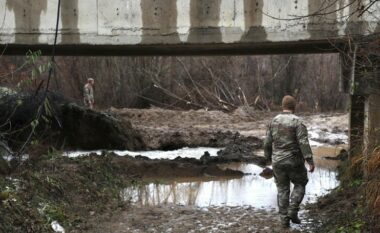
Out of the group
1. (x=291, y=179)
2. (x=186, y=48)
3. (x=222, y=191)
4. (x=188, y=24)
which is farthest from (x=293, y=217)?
(x=186, y=48)

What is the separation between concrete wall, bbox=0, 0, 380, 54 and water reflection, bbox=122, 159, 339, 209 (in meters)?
2.73

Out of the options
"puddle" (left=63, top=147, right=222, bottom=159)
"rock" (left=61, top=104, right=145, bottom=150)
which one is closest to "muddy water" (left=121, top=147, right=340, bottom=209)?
"puddle" (left=63, top=147, right=222, bottom=159)

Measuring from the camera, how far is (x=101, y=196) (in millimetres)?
8883

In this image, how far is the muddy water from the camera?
9328 millimetres

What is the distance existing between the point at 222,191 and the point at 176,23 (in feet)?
10.8

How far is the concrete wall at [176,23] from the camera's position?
9188mm

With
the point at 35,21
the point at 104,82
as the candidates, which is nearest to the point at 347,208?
the point at 35,21

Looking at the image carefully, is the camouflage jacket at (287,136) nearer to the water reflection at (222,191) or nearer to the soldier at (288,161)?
the soldier at (288,161)

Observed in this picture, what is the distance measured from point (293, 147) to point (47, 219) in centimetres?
330

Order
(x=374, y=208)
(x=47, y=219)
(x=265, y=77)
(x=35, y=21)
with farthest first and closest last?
(x=265, y=77)
(x=35, y=21)
(x=47, y=219)
(x=374, y=208)

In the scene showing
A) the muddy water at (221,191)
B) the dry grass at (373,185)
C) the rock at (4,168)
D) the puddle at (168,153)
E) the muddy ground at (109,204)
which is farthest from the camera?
the puddle at (168,153)

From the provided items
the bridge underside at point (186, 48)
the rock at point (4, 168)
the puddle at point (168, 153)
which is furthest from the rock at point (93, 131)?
the rock at point (4, 168)

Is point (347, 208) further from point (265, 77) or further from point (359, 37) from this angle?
point (265, 77)

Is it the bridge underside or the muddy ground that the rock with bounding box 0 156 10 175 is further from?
the bridge underside
